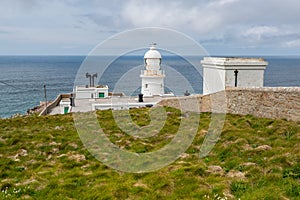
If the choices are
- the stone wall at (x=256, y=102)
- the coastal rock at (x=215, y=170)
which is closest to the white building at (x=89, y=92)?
the stone wall at (x=256, y=102)

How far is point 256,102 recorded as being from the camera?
43.5 feet

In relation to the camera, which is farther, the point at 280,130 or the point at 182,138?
the point at 182,138

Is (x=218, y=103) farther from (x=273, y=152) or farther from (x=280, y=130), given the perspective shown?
(x=273, y=152)

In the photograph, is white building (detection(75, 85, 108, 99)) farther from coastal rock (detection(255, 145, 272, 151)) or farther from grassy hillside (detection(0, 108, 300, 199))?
coastal rock (detection(255, 145, 272, 151))

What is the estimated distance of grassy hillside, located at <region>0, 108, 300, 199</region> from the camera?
259 inches

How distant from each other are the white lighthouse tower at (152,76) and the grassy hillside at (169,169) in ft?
72.9

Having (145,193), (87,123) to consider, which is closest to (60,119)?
(87,123)

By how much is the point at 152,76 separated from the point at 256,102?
21.6 meters


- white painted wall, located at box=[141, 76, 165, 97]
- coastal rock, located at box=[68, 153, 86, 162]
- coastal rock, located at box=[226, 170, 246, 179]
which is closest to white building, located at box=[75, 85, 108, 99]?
white painted wall, located at box=[141, 76, 165, 97]

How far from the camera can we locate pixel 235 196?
616cm

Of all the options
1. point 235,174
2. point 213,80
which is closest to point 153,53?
point 213,80

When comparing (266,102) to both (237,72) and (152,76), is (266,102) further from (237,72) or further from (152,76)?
(152,76)

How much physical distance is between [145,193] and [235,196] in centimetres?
199

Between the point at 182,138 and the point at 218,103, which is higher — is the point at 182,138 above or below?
below
